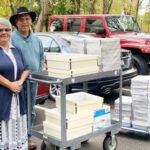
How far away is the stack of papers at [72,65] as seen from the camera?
3.55m

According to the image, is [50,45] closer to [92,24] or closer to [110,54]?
[92,24]

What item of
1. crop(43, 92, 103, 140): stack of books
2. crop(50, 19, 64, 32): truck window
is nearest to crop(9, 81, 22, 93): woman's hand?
crop(43, 92, 103, 140): stack of books

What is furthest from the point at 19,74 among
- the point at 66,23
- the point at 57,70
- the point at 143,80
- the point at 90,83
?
the point at 66,23

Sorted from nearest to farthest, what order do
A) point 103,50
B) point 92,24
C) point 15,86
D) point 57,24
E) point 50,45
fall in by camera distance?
point 15,86
point 103,50
point 50,45
point 92,24
point 57,24

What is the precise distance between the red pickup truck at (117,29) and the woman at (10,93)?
17.5 feet

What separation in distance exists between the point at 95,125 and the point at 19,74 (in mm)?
1192

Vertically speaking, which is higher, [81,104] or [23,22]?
[23,22]

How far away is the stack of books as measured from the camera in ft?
12.0

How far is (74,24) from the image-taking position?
1011 cm

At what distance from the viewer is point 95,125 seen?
12.8 feet

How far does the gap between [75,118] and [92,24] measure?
6363 millimetres

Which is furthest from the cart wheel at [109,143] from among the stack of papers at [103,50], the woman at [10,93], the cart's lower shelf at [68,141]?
the woman at [10,93]

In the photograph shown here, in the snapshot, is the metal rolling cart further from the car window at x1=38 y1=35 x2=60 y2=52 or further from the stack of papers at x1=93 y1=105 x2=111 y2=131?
the car window at x1=38 y1=35 x2=60 y2=52

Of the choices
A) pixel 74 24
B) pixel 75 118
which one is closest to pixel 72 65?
pixel 75 118
